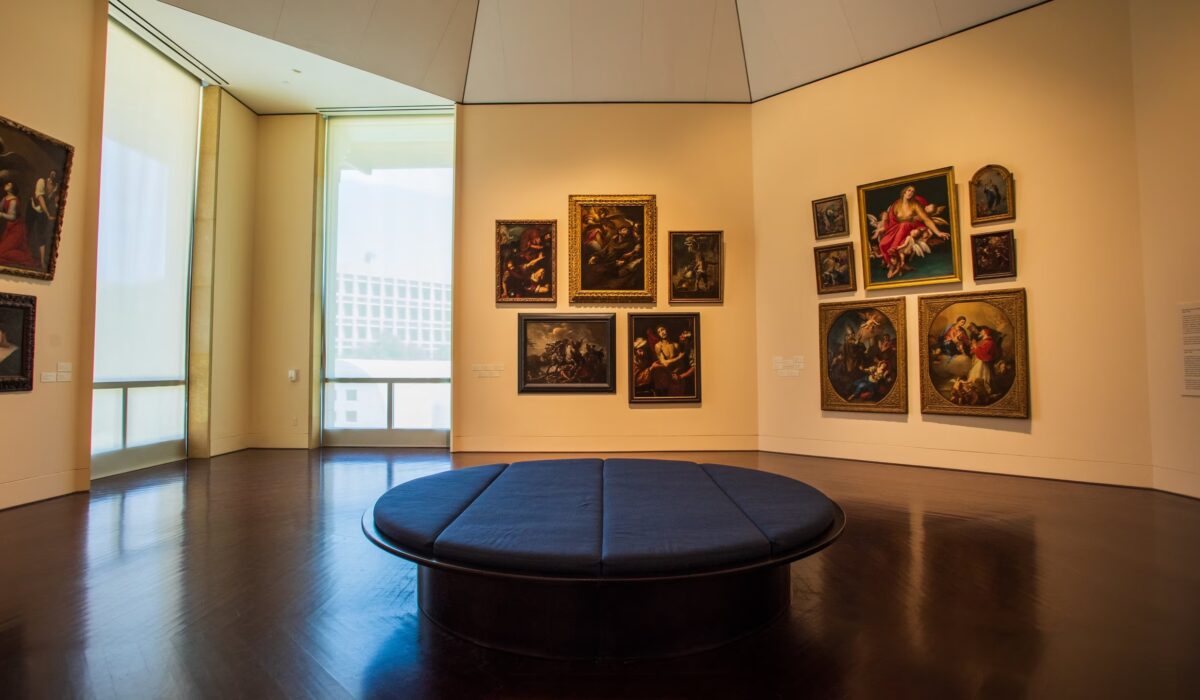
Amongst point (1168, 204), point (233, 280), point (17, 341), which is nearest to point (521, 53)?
point (233, 280)

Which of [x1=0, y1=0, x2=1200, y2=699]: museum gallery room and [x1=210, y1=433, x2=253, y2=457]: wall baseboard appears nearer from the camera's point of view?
[x1=0, y1=0, x2=1200, y2=699]: museum gallery room

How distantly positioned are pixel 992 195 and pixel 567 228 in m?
7.24

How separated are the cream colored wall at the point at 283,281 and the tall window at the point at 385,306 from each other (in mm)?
412

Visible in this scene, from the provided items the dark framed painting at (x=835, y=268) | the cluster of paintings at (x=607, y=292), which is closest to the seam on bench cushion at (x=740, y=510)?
the cluster of paintings at (x=607, y=292)

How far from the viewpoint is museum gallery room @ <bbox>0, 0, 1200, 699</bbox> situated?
3.13 meters

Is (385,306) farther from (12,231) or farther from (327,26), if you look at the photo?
(12,231)

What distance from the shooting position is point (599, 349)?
10867 mm

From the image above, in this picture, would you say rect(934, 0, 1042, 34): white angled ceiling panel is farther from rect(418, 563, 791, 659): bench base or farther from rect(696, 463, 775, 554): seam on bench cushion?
rect(418, 563, 791, 659): bench base

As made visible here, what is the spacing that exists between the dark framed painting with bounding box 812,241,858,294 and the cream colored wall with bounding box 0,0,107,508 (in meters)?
11.4

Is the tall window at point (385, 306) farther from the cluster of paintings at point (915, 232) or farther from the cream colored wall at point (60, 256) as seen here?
the cluster of paintings at point (915, 232)

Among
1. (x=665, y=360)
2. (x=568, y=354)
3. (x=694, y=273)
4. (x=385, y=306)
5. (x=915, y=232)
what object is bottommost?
(x=665, y=360)

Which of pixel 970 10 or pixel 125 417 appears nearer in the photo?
pixel 970 10

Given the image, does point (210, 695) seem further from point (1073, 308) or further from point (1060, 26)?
point (1060, 26)

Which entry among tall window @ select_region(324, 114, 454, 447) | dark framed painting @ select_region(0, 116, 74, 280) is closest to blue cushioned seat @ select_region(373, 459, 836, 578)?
dark framed painting @ select_region(0, 116, 74, 280)
